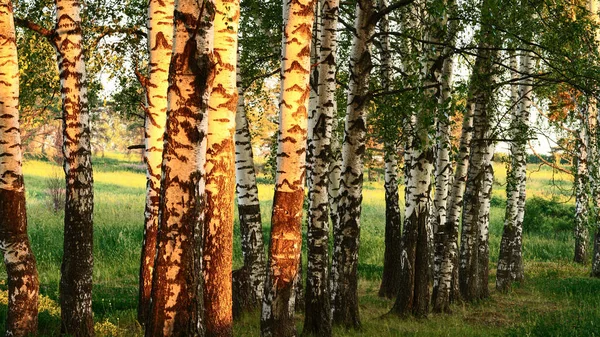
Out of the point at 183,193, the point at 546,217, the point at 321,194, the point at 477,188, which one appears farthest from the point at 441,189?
the point at 546,217

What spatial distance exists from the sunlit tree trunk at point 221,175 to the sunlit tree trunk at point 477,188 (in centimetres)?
765

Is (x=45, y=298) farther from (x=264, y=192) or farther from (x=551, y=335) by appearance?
(x=264, y=192)

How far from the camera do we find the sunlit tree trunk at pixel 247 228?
12242 millimetres

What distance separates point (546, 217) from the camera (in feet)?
111

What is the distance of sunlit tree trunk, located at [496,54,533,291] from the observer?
15.6m

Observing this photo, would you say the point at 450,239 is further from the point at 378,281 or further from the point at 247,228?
the point at 378,281

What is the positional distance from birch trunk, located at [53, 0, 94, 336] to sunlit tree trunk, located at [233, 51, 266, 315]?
3815 mm

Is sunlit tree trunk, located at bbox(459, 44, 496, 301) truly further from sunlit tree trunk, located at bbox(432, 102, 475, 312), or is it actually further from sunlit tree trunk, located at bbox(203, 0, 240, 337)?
sunlit tree trunk, located at bbox(203, 0, 240, 337)

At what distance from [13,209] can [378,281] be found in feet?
38.5

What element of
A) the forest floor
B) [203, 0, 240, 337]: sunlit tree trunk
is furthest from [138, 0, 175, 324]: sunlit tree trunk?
[203, 0, 240, 337]: sunlit tree trunk

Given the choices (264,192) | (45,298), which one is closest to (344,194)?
(45,298)

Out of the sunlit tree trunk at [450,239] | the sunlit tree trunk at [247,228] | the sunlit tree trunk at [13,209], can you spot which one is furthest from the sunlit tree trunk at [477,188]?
the sunlit tree trunk at [13,209]

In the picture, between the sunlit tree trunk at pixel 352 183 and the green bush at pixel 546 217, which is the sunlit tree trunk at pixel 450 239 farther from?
the green bush at pixel 546 217

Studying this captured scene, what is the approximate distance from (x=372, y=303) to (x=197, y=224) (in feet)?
31.5
